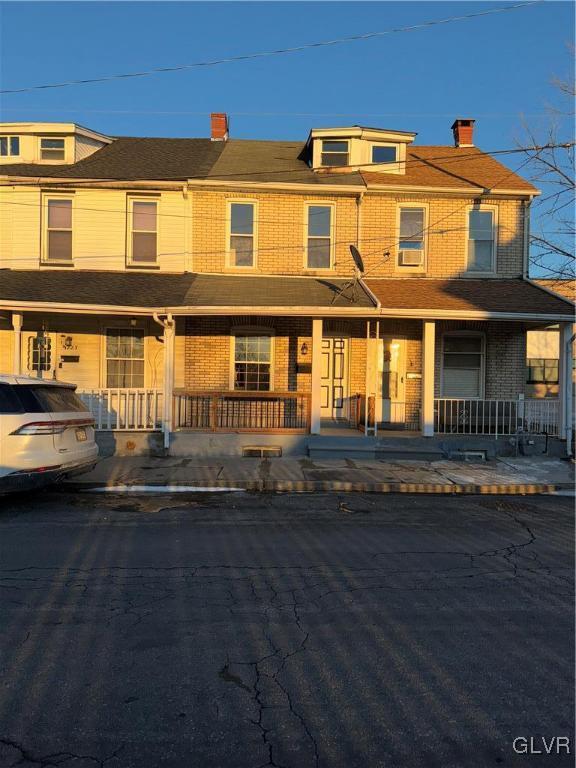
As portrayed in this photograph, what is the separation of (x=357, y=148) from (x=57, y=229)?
7.96 m

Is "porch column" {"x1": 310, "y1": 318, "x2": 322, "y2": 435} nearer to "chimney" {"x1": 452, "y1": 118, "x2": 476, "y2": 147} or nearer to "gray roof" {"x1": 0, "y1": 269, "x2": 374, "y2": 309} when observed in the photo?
"gray roof" {"x1": 0, "y1": 269, "x2": 374, "y2": 309}

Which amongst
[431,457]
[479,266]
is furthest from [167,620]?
[479,266]

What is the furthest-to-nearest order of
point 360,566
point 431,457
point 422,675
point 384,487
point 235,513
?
point 431,457
point 384,487
point 235,513
point 360,566
point 422,675

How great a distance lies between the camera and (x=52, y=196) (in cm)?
1368

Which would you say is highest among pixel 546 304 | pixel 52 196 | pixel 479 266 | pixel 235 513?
pixel 52 196

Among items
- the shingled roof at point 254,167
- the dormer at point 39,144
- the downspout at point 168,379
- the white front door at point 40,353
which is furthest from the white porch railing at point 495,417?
the dormer at point 39,144

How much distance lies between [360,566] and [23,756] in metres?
3.35

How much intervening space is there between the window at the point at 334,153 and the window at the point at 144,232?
184 inches

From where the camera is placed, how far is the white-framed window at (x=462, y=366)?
1391cm

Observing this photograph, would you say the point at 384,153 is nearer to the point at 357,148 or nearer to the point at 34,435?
the point at 357,148

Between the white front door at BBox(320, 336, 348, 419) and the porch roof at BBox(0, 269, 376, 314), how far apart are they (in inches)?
58.9

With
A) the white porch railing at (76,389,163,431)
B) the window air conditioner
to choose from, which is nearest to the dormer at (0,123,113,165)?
the white porch railing at (76,389,163,431)

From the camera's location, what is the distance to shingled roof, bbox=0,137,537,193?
45.4ft

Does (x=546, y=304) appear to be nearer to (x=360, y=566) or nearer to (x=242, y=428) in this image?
(x=242, y=428)
